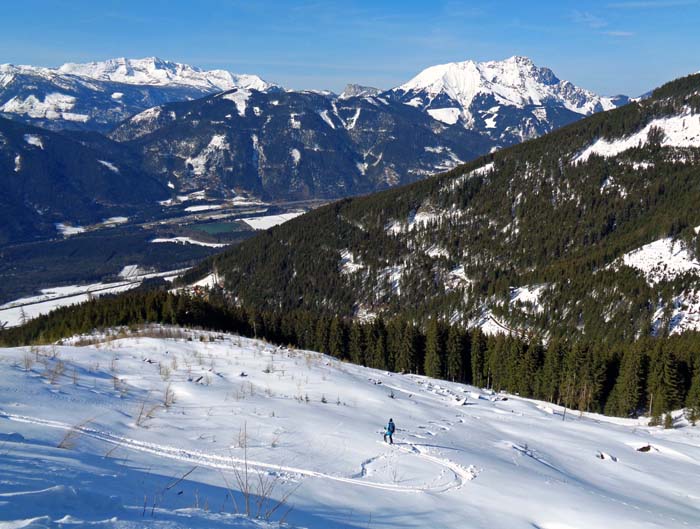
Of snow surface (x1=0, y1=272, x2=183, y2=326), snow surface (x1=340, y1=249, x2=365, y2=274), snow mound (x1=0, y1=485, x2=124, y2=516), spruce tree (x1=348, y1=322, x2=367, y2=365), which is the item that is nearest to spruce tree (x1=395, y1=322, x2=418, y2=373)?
spruce tree (x1=348, y1=322, x2=367, y2=365)

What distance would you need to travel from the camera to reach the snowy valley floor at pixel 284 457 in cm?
664

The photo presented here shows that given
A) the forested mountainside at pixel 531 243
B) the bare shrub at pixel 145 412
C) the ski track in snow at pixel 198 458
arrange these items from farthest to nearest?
the forested mountainside at pixel 531 243 < the bare shrub at pixel 145 412 < the ski track in snow at pixel 198 458

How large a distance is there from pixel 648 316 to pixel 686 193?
5675 cm

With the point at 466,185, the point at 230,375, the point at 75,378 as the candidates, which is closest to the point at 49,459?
the point at 75,378

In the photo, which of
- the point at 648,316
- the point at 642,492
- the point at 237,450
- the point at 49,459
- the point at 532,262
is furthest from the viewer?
the point at 532,262

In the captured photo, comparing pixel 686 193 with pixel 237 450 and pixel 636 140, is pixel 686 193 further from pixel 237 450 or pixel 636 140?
pixel 237 450

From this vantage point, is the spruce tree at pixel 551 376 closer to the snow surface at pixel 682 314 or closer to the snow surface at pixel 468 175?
the snow surface at pixel 682 314

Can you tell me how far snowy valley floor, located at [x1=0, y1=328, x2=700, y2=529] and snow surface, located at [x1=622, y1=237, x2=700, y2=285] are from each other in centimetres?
9013

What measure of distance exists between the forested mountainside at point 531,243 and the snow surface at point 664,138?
465 millimetres

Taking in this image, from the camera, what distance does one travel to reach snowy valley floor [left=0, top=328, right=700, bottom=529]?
664cm

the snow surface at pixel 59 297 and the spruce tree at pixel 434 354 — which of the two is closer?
the spruce tree at pixel 434 354

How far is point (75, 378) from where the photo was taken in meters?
14.2

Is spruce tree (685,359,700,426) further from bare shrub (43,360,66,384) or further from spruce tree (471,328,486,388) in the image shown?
bare shrub (43,360,66,384)

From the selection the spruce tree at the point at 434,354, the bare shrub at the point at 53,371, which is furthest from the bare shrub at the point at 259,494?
the spruce tree at the point at 434,354
